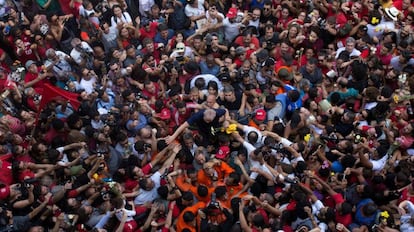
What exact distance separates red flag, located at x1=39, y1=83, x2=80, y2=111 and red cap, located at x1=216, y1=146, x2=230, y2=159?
7.57 ft

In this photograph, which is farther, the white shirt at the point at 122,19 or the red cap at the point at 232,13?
the red cap at the point at 232,13

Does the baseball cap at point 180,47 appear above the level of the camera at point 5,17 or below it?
below

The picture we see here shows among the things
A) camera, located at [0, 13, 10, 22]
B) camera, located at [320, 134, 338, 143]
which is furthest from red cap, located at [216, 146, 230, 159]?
camera, located at [0, 13, 10, 22]

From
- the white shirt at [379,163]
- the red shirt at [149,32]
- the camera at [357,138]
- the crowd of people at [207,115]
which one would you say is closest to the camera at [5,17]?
the crowd of people at [207,115]

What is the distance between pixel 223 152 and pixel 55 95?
2.65 meters

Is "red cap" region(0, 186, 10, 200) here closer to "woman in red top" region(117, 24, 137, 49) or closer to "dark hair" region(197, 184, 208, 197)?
"dark hair" region(197, 184, 208, 197)

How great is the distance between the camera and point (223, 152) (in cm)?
805

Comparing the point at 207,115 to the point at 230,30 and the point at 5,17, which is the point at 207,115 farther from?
the point at 5,17

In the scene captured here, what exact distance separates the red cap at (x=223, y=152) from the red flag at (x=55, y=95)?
2.31 metres

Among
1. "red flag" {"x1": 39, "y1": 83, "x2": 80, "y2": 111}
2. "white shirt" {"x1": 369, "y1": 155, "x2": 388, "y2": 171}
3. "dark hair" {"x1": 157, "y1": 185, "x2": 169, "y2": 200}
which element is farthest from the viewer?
"red flag" {"x1": 39, "y1": 83, "x2": 80, "y2": 111}

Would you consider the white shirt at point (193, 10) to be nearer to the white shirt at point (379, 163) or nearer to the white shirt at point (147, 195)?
the white shirt at point (147, 195)

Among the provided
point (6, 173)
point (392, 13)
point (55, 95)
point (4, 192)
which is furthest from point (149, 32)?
point (392, 13)

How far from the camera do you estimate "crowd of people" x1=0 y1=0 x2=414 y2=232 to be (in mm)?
7340

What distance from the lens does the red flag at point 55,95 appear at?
8.50 meters
